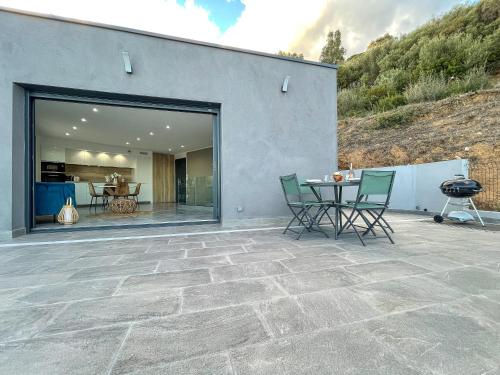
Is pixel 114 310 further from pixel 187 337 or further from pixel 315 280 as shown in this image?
pixel 315 280

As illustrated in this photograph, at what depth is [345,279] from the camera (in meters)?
1.73

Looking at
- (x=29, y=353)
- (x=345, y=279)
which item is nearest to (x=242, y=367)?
(x=29, y=353)

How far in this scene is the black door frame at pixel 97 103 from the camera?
11.4 feet

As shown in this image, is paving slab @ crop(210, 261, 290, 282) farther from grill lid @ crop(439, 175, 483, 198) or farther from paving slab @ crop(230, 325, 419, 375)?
grill lid @ crop(439, 175, 483, 198)

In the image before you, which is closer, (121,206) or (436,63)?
(121,206)

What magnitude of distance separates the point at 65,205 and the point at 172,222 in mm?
2163

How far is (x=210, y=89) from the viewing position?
13.4ft

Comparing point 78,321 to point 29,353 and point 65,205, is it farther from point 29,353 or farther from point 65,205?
point 65,205

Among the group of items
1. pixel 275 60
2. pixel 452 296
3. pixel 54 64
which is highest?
pixel 275 60

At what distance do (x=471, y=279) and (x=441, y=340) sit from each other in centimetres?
105

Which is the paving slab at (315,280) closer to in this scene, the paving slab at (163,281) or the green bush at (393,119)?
the paving slab at (163,281)

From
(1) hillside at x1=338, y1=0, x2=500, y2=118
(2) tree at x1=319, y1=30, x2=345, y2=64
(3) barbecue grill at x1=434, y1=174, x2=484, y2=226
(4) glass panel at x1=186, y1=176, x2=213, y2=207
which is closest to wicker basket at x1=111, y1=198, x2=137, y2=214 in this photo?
(4) glass panel at x1=186, y1=176, x2=213, y2=207

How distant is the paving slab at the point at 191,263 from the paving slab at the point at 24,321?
78cm

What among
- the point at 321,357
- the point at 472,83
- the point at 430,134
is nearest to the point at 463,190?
the point at 430,134
